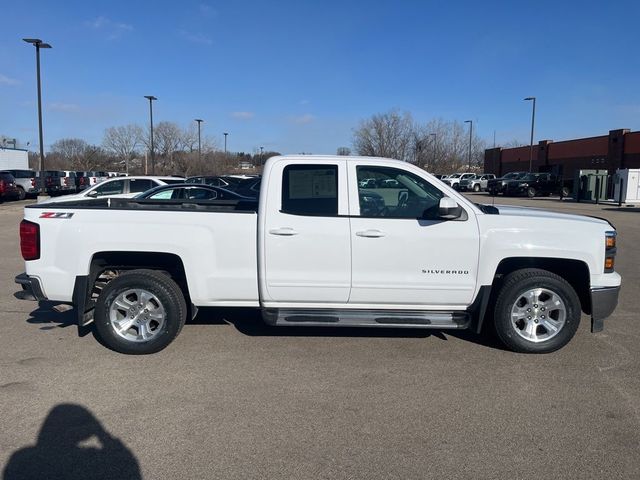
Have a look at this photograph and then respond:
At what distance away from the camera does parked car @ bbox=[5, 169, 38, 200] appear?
2864 cm

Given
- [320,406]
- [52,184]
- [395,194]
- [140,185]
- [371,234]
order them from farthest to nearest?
[52,184]
[140,185]
[395,194]
[371,234]
[320,406]

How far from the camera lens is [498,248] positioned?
4.93m

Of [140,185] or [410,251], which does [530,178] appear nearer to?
[140,185]

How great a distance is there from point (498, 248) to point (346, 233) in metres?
1.47

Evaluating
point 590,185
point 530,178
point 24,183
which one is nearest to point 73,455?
point 24,183

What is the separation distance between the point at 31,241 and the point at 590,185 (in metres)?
33.9

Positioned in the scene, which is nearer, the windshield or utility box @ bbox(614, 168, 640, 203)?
utility box @ bbox(614, 168, 640, 203)

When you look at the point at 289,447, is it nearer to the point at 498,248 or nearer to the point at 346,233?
the point at 346,233

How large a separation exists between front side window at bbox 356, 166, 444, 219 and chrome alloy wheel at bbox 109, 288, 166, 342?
2240 millimetres

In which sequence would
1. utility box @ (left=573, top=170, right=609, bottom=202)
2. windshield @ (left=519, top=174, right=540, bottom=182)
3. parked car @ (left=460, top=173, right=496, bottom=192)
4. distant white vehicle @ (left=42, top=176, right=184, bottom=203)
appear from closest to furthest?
1. distant white vehicle @ (left=42, top=176, right=184, bottom=203)
2. utility box @ (left=573, top=170, right=609, bottom=202)
3. windshield @ (left=519, top=174, right=540, bottom=182)
4. parked car @ (left=460, top=173, right=496, bottom=192)

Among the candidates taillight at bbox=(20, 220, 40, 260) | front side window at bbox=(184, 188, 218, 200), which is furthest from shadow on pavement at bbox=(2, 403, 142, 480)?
front side window at bbox=(184, 188, 218, 200)

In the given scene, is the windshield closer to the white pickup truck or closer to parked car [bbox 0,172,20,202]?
parked car [bbox 0,172,20,202]

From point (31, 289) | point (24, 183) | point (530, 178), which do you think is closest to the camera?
point (31, 289)

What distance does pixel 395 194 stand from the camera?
5125mm
